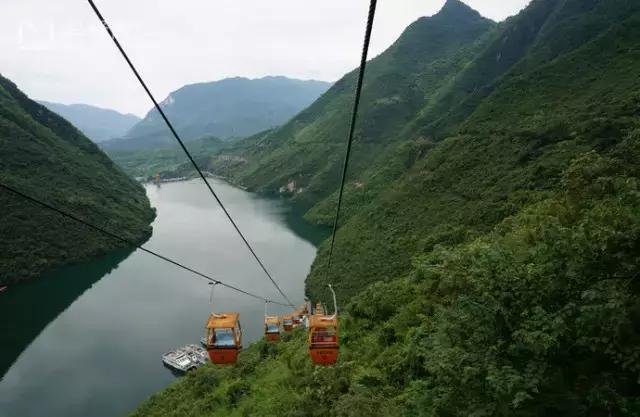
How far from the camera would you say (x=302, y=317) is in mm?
33750

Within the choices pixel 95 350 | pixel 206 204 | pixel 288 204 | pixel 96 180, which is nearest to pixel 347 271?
pixel 95 350

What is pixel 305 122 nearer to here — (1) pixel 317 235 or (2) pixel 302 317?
(1) pixel 317 235

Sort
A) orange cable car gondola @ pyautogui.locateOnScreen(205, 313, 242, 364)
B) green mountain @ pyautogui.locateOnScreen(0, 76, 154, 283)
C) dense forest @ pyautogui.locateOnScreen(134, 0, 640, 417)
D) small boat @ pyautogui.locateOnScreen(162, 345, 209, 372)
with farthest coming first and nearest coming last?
1. green mountain @ pyautogui.locateOnScreen(0, 76, 154, 283)
2. small boat @ pyautogui.locateOnScreen(162, 345, 209, 372)
3. orange cable car gondola @ pyautogui.locateOnScreen(205, 313, 242, 364)
4. dense forest @ pyautogui.locateOnScreen(134, 0, 640, 417)

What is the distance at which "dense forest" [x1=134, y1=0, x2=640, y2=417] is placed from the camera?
5.02 m

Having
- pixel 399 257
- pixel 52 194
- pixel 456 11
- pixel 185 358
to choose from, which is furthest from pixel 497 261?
pixel 456 11

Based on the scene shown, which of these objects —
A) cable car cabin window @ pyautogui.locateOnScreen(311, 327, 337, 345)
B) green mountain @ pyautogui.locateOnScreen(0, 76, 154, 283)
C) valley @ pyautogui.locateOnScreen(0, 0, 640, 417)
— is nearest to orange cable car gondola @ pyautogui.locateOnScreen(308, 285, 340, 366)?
cable car cabin window @ pyautogui.locateOnScreen(311, 327, 337, 345)

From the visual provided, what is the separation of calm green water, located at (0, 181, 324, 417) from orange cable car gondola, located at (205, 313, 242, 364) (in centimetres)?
2311

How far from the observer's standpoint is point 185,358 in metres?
33.8

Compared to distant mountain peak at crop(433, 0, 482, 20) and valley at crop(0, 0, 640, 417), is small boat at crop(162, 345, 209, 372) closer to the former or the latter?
valley at crop(0, 0, 640, 417)

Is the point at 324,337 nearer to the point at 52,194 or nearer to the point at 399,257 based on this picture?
the point at 399,257

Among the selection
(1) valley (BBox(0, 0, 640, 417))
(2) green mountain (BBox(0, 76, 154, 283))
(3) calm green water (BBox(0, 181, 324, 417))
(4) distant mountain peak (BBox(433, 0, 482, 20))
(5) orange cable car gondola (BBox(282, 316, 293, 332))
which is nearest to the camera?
(1) valley (BBox(0, 0, 640, 417))

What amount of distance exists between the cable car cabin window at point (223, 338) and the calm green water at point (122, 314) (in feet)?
76.4

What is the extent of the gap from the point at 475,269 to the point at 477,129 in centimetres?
5009

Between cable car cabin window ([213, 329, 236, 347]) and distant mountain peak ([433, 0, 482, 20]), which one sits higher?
distant mountain peak ([433, 0, 482, 20])
